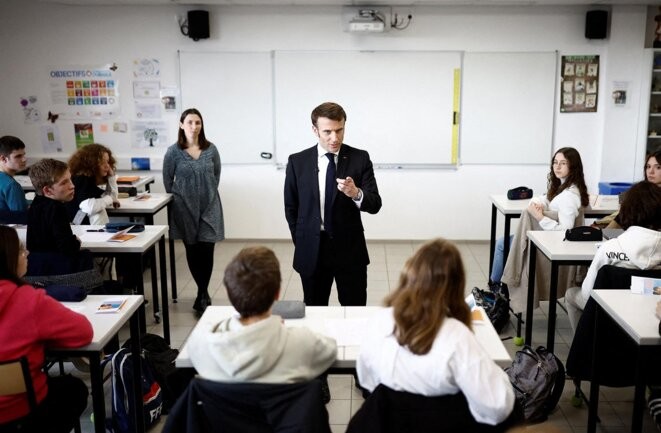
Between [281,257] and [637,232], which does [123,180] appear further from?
[637,232]

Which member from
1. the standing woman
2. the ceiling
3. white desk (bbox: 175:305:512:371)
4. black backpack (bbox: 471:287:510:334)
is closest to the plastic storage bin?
the ceiling

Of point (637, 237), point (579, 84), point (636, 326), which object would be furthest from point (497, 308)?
point (579, 84)

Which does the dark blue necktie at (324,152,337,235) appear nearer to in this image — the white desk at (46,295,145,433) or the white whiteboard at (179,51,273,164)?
the white desk at (46,295,145,433)

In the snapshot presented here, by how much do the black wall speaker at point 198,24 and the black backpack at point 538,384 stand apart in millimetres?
4617

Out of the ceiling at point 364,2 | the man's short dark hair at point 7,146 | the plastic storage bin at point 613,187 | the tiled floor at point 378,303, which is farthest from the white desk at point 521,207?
the man's short dark hair at point 7,146

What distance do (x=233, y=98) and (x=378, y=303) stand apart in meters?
2.87

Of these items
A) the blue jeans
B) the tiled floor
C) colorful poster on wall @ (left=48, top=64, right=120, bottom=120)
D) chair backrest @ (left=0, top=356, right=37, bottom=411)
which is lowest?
the tiled floor

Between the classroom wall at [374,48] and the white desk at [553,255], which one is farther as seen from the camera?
the classroom wall at [374,48]

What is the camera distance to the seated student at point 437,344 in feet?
6.38

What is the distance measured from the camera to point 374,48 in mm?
6641

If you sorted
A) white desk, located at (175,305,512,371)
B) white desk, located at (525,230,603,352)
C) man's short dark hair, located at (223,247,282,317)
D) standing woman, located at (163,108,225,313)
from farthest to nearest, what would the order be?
standing woman, located at (163,108,225,313)
white desk, located at (525,230,603,352)
white desk, located at (175,305,512,371)
man's short dark hair, located at (223,247,282,317)

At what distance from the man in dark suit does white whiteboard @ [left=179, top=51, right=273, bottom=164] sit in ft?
11.3

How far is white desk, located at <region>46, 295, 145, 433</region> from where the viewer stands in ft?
8.54

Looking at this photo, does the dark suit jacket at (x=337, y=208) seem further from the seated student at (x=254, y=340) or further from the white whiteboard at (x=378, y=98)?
the white whiteboard at (x=378, y=98)
